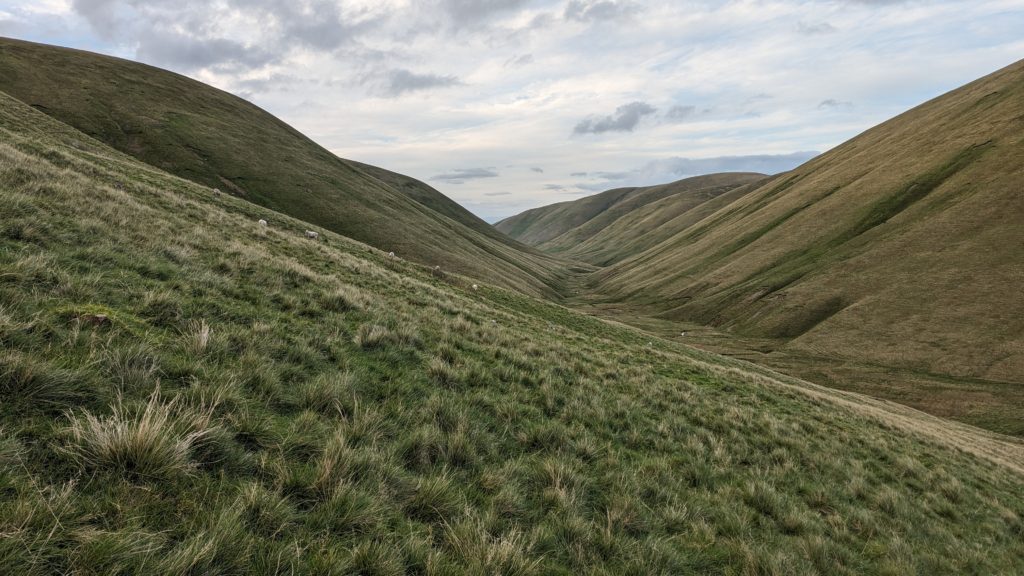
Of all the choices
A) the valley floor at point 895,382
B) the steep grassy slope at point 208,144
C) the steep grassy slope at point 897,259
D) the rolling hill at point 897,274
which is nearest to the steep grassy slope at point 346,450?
the valley floor at point 895,382

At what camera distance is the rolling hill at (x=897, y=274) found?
48562 millimetres

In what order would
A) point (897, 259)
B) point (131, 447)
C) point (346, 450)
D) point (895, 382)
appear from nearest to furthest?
1. point (131, 447)
2. point (346, 450)
3. point (895, 382)
4. point (897, 259)

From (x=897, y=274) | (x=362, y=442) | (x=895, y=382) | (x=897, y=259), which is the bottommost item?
(x=895, y=382)

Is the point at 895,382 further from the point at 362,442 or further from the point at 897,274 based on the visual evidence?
the point at 362,442

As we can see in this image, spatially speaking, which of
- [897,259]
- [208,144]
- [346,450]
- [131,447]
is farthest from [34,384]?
[897,259]

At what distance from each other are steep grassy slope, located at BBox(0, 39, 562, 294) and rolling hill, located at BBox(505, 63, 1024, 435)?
44.2 metres

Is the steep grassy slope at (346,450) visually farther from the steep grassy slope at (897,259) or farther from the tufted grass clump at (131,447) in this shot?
the steep grassy slope at (897,259)

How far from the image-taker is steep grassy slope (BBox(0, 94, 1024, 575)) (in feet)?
10.9

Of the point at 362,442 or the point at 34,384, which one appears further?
the point at 362,442

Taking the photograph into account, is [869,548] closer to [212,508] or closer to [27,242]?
[212,508]

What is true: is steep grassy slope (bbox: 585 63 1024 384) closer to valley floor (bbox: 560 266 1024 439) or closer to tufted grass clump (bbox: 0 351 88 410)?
valley floor (bbox: 560 266 1024 439)

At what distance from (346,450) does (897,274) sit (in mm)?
84070

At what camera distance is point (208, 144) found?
207 ft

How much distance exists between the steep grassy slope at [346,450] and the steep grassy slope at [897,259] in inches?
2141
